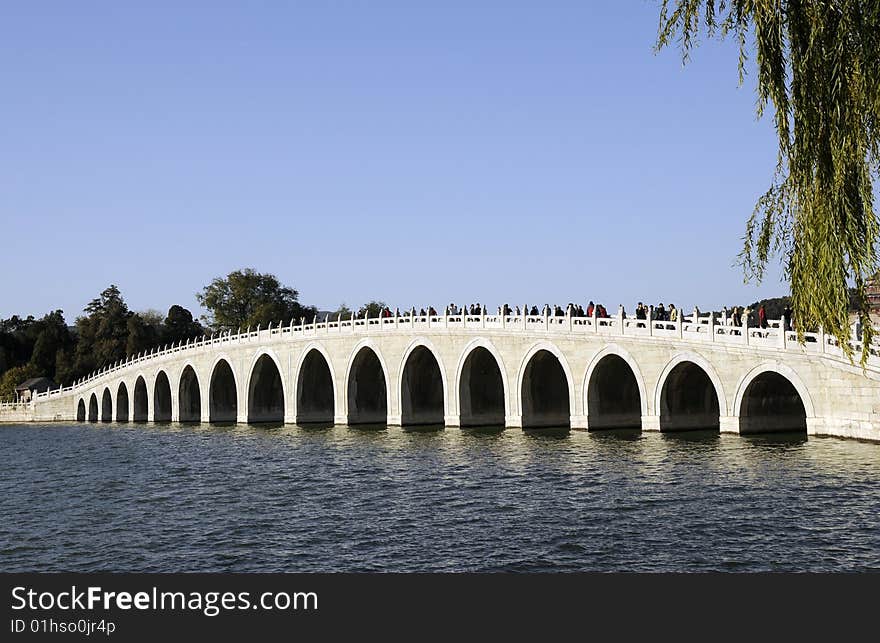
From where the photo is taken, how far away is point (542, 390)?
4491cm

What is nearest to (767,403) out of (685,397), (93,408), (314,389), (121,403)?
(685,397)

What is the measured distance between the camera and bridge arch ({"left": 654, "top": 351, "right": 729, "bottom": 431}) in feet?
120

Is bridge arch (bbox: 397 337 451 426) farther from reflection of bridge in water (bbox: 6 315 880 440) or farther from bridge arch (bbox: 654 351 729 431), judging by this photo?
bridge arch (bbox: 654 351 729 431)

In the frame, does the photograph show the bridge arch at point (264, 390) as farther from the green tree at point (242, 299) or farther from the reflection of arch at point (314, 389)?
the green tree at point (242, 299)

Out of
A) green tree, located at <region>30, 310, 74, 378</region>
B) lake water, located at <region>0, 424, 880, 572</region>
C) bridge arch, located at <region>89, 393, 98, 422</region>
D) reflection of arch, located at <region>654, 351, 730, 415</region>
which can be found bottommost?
lake water, located at <region>0, 424, 880, 572</region>

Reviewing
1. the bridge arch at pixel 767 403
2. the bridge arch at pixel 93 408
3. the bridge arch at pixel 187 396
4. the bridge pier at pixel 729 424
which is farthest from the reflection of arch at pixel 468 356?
the bridge arch at pixel 93 408

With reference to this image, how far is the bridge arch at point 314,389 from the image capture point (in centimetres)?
5994

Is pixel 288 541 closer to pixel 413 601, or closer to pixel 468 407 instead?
pixel 413 601

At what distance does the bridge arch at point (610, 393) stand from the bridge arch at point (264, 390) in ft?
92.1

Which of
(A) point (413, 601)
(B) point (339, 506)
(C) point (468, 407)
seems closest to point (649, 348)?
(C) point (468, 407)

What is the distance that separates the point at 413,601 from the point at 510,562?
229 inches

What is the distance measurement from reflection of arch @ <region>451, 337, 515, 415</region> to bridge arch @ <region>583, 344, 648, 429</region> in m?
4.82

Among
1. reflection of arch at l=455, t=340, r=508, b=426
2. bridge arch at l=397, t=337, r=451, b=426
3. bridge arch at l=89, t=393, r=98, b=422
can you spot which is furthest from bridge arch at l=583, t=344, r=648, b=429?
bridge arch at l=89, t=393, r=98, b=422

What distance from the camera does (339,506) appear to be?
2447 cm
